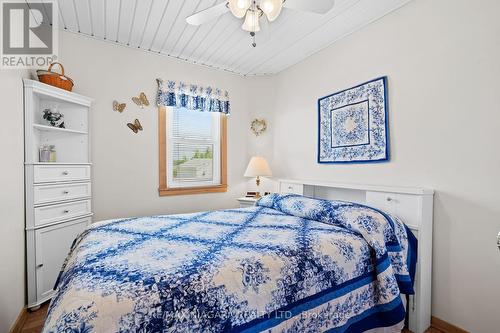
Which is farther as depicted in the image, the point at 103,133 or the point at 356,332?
the point at 103,133

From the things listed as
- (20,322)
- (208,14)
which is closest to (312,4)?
(208,14)

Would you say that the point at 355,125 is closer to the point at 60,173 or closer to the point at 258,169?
the point at 258,169

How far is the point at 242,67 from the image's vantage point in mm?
3307

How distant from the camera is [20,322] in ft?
5.69

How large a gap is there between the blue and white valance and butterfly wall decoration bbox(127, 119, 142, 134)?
1.12 ft

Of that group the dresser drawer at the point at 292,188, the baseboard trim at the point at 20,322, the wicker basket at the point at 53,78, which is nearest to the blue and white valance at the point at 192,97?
the wicker basket at the point at 53,78

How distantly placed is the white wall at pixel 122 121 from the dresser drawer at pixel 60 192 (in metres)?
0.21

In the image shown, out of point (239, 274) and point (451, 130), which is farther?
point (451, 130)

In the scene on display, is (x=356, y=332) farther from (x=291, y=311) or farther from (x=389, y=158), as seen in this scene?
(x=389, y=158)

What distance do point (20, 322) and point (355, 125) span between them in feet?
10.5

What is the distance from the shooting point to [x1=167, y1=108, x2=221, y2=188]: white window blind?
306 cm

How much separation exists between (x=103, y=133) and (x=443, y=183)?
126 inches

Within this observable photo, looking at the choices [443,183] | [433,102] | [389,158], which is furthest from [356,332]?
[433,102]
